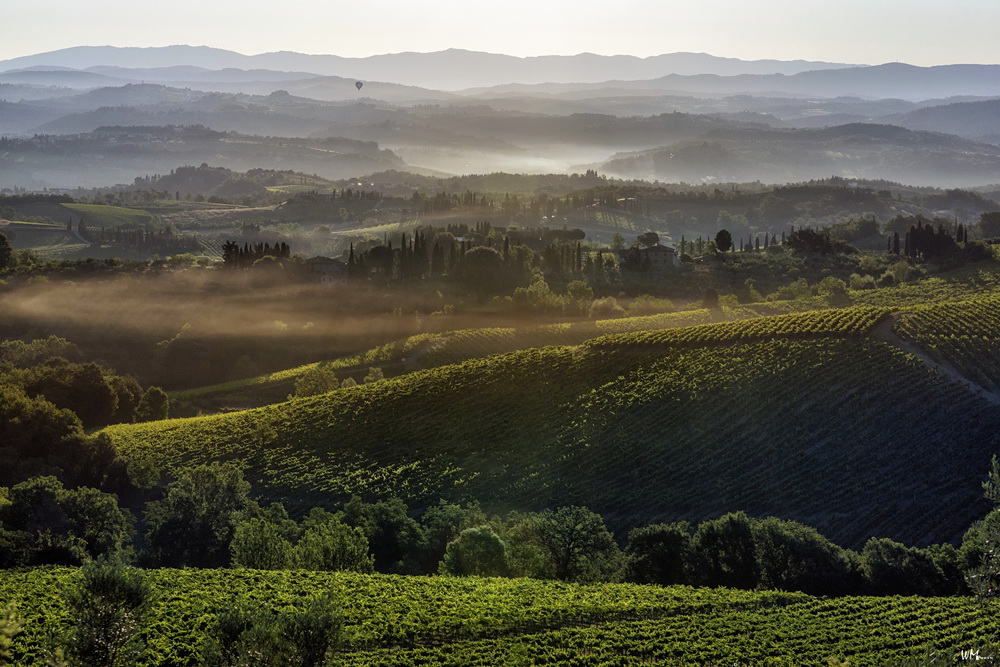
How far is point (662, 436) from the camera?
2121 inches

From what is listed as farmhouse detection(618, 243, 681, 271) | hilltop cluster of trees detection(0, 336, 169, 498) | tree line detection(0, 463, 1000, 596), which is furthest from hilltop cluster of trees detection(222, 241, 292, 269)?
tree line detection(0, 463, 1000, 596)

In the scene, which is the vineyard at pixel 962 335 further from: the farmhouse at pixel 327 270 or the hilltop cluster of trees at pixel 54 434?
the farmhouse at pixel 327 270

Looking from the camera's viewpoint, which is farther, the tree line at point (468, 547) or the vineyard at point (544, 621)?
the tree line at point (468, 547)

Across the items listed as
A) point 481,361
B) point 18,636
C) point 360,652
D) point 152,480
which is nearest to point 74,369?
point 152,480

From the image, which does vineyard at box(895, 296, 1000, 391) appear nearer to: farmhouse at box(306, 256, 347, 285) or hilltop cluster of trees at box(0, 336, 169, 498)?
hilltop cluster of trees at box(0, 336, 169, 498)

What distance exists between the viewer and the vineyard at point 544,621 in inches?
1162

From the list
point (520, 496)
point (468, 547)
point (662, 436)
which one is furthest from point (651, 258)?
point (468, 547)

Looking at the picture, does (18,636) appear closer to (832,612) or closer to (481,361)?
(832,612)

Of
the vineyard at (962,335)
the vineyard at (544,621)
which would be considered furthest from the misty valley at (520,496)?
the vineyard at (962,335)

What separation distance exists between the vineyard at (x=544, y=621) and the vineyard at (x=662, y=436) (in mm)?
12146

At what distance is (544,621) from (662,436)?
23.3 m

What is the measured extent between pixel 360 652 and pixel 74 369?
4853cm

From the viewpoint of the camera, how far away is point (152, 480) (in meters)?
51.3

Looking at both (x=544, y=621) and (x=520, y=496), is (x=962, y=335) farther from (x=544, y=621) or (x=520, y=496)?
(x=544, y=621)
